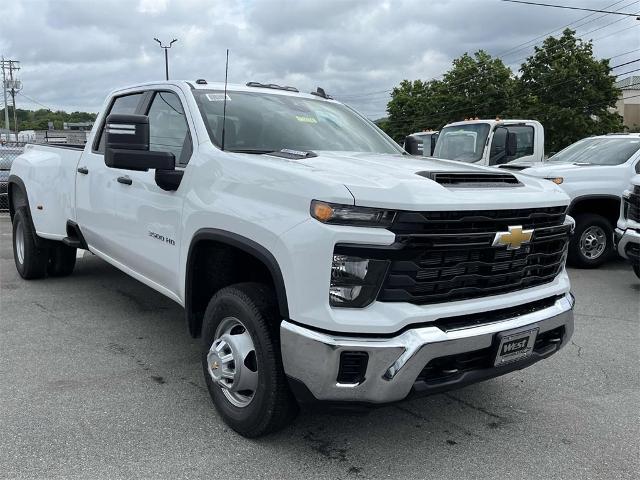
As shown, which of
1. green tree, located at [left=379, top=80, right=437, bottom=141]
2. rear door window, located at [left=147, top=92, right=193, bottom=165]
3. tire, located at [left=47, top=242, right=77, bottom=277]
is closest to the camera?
rear door window, located at [left=147, top=92, right=193, bottom=165]

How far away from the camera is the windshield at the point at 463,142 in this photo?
11.3 m

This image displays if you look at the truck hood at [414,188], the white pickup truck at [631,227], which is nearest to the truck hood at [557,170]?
the white pickup truck at [631,227]

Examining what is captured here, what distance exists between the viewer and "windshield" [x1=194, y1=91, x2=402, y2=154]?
3.95 m

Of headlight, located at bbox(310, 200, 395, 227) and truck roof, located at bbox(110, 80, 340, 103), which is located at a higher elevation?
truck roof, located at bbox(110, 80, 340, 103)

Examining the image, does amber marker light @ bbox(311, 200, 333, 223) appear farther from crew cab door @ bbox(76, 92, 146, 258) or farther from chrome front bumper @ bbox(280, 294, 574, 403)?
crew cab door @ bbox(76, 92, 146, 258)

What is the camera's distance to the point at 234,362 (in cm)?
323

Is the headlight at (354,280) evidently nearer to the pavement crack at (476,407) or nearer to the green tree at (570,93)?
the pavement crack at (476,407)

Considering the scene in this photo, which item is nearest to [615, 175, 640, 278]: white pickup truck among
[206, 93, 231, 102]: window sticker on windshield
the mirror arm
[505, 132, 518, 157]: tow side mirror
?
[505, 132, 518, 157]: tow side mirror

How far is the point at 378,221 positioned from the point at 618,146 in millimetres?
7594

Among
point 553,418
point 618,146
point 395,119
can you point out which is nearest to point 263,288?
point 553,418

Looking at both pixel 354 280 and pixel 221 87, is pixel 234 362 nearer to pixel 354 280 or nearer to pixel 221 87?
pixel 354 280

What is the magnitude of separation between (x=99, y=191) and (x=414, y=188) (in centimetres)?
311

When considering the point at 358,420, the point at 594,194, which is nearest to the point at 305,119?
the point at 358,420

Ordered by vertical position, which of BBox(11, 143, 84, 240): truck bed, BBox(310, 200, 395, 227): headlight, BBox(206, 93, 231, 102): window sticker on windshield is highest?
BBox(206, 93, 231, 102): window sticker on windshield
